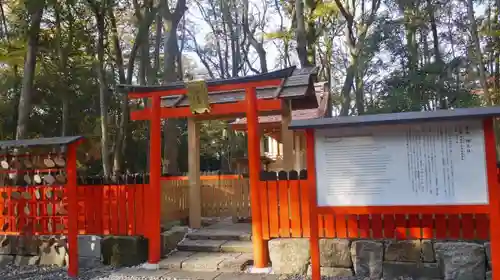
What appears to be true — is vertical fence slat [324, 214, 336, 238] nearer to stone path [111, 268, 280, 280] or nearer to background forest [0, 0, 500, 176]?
stone path [111, 268, 280, 280]

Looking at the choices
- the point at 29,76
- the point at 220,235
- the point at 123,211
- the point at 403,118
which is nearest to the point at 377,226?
the point at 403,118

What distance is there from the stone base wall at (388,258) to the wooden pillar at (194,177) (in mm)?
2666

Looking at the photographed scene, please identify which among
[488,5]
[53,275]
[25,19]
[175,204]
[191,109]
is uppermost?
[488,5]

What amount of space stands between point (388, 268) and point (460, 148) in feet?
6.66

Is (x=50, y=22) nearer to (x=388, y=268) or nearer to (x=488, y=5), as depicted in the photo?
(x=388, y=268)

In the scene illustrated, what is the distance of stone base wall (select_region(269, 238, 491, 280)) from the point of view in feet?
18.4

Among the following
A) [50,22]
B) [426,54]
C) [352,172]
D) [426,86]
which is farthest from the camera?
[426,54]

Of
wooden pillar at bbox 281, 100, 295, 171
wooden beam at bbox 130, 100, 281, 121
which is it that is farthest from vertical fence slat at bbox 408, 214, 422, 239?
wooden pillar at bbox 281, 100, 295, 171

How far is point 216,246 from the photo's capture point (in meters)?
7.44

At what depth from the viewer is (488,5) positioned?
51.6 ft

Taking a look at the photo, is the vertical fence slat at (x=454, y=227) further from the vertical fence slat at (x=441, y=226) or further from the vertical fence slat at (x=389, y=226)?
the vertical fence slat at (x=389, y=226)

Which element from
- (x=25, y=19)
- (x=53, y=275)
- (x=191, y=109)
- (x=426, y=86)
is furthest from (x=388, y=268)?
(x=426, y=86)

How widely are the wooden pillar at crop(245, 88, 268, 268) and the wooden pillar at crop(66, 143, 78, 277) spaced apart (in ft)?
9.43

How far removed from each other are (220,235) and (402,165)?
12.7 ft
